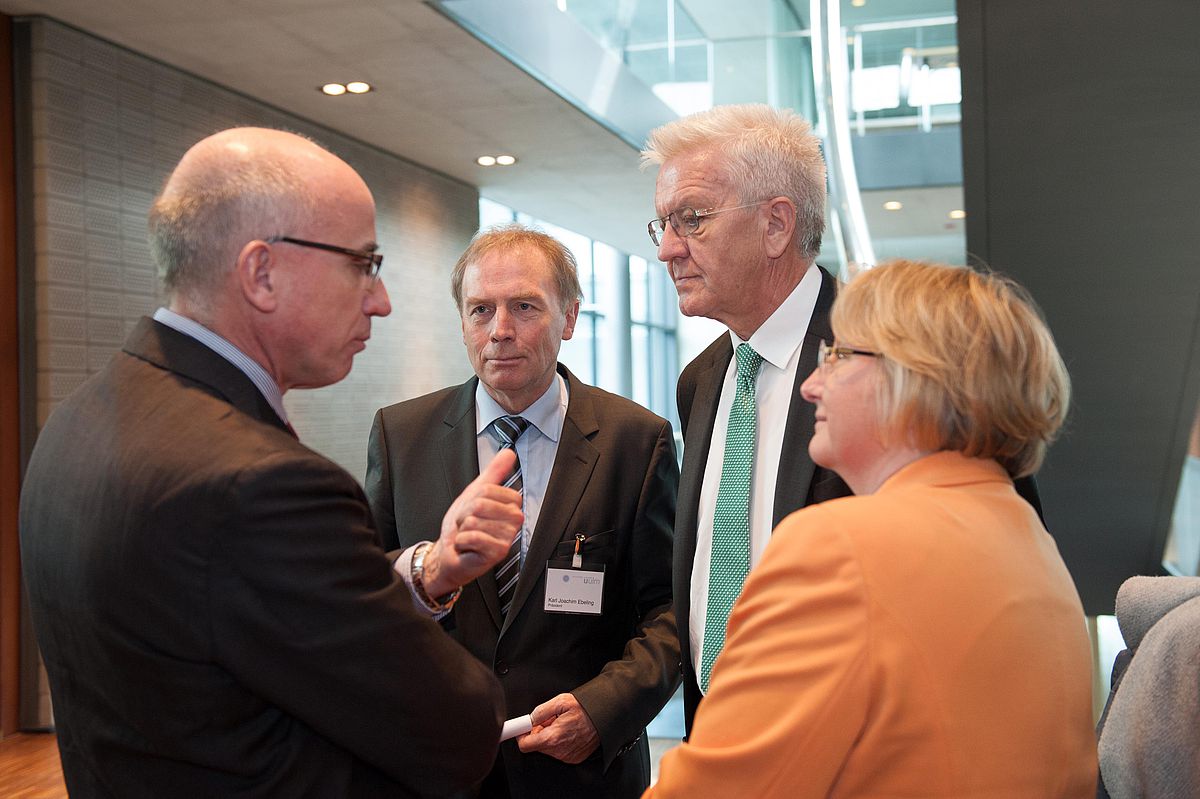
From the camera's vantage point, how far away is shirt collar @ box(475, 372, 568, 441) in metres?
2.33

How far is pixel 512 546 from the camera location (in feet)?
7.23

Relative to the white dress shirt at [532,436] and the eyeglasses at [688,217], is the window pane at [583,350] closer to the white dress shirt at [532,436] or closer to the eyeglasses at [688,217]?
the white dress shirt at [532,436]

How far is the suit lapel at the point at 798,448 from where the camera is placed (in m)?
1.80

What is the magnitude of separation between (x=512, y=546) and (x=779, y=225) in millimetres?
863

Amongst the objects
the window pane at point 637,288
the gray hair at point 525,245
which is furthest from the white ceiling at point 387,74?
the window pane at point 637,288

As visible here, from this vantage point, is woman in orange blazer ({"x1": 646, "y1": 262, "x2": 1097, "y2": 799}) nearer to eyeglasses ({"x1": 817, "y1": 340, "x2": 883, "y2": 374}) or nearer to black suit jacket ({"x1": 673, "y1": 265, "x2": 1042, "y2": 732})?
eyeglasses ({"x1": 817, "y1": 340, "x2": 883, "y2": 374})

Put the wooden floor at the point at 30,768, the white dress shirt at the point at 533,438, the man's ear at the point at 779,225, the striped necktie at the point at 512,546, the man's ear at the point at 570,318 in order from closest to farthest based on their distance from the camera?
the man's ear at the point at 779,225 → the striped necktie at the point at 512,546 → the white dress shirt at the point at 533,438 → the man's ear at the point at 570,318 → the wooden floor at the point at 30,768

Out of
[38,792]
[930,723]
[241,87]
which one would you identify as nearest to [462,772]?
[930,723]

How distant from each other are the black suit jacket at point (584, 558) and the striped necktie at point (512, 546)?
1.3 inches

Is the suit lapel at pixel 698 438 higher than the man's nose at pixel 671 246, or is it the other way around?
the man's nose at pixel 671 246

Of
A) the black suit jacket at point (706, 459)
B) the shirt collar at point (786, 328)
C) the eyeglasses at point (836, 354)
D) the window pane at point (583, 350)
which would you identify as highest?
the window pane at point (583, 350)

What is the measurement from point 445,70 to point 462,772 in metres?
5.87

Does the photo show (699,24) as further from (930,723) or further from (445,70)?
(930,723)

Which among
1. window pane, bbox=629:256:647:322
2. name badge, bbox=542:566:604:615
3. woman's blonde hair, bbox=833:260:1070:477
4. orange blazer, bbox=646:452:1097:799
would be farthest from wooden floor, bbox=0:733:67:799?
window pane, bbox=629:256:647:322
